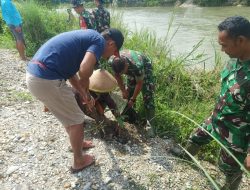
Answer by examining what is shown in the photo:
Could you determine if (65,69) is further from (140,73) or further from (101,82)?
(140,73)

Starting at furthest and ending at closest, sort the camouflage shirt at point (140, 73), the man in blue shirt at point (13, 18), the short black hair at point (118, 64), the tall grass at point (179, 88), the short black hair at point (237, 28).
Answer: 1. the man in blue shirt at point (13, 18)
2. the tall grass at point (179, 88)
3. the camouflage shirt at point (140, 73)
4. the short black hair at point (118, 64)
5. the short black hair at point (237, 28)

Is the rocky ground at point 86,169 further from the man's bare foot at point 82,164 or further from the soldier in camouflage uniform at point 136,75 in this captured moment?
the soldier in camouflage uniform at point 136,75

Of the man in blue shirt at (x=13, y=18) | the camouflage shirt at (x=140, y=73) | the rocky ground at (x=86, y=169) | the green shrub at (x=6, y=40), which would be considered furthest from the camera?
the green shrub at (x=6, y=40)

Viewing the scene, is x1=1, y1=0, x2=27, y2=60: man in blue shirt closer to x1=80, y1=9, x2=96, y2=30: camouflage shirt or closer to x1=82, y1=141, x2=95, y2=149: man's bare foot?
x1=80, y1=9, x2=96, y2=30: camouflage shirt

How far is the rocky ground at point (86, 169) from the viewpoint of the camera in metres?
2.92

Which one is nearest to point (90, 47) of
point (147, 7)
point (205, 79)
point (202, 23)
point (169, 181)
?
point (169, 181)

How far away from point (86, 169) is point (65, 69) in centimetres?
100

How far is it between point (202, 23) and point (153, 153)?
43.7 ft

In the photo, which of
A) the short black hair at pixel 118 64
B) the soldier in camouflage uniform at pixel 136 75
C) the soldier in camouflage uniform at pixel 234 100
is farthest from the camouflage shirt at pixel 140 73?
the soldier in camouflage uniform at pixel 234 100

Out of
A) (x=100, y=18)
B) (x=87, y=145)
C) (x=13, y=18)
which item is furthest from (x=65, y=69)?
(x=13, y=18)

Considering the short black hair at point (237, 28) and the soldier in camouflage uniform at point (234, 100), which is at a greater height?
the short black hair at point (237, 28)

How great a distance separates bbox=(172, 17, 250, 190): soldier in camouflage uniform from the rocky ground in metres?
0.61

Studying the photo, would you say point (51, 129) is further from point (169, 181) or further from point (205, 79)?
point (205, 79)

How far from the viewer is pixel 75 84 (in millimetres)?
2850
